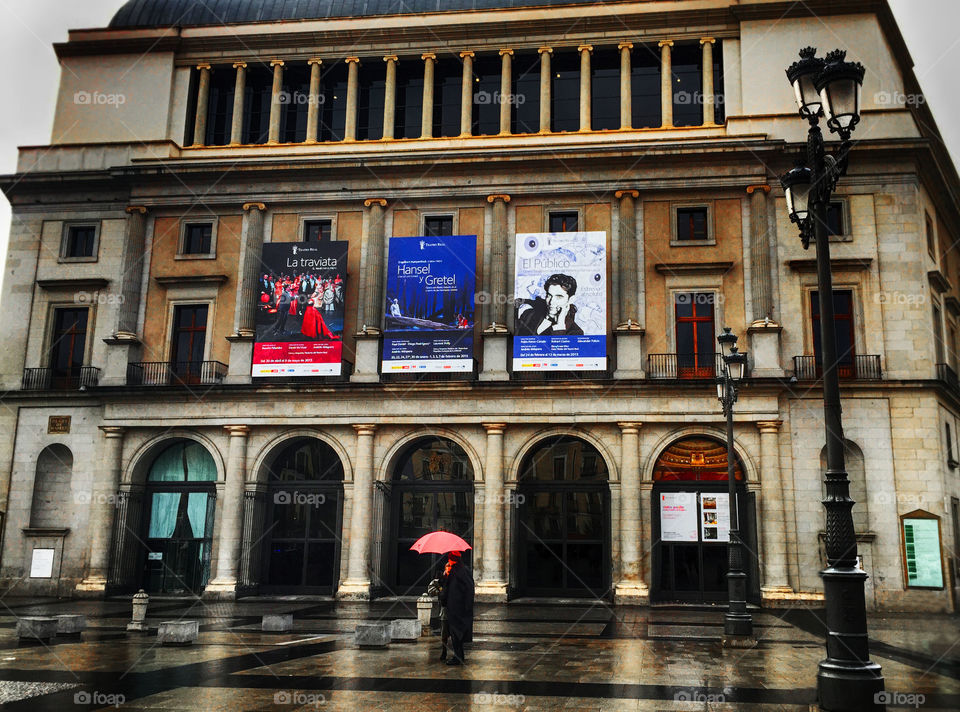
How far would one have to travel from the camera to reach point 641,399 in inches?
1182

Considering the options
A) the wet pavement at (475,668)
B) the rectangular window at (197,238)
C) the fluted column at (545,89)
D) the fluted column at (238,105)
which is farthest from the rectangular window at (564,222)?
the wet pavement at (475,668)

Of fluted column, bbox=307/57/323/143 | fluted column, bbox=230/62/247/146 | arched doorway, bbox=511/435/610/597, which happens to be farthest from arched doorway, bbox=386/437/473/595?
fluted column, bbox=230/62/247/146

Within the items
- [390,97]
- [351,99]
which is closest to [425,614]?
[390,97]

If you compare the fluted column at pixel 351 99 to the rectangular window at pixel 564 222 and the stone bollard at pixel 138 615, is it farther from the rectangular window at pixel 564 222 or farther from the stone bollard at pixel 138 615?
the stone bollard at pixel 138 615

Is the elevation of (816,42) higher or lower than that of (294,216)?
higher

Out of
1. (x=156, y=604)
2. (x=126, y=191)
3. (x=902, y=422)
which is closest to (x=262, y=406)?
(x=156, y=604)

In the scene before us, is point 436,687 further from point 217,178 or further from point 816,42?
point 816,42

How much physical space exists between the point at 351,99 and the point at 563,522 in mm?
18602

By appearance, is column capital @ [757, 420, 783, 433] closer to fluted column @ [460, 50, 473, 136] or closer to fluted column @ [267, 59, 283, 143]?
fluted column @ [460, 50, 473, 136]

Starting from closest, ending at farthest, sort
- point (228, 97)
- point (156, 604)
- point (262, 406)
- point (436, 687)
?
1. point (436, 687)
2. point (156, 604)
3. point (262, 406)
4. point (228, 97)

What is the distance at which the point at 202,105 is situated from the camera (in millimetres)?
36312

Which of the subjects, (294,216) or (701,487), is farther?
(294,216)

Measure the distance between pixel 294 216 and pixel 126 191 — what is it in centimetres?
724

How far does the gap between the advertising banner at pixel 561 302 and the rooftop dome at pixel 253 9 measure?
11671 mm
